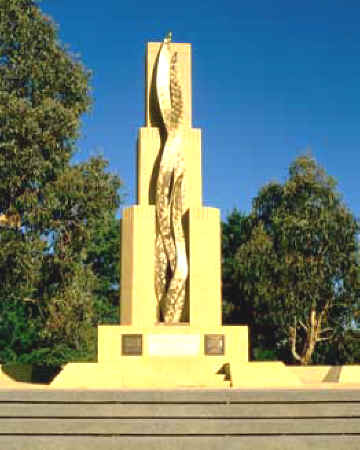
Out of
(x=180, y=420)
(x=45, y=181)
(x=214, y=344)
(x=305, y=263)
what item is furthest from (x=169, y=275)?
(x=305, y=263)

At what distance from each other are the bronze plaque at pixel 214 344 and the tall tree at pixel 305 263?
12309mm

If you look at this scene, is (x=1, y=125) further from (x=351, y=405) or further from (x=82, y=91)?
(x=351, y=405)

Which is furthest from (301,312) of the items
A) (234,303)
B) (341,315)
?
(234,303)

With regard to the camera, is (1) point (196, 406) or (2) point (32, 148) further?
(2) point (32, 148)

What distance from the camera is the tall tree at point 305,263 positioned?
1112 inches

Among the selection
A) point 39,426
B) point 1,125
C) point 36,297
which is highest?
point 1,125

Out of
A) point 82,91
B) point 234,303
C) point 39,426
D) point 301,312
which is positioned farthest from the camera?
point 234,303

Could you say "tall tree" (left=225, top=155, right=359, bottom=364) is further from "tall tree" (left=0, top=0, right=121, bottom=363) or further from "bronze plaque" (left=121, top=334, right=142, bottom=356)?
"bronze plaque" (left=121, top=334, right=142, bottom=356)

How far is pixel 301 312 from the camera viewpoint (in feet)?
92.7

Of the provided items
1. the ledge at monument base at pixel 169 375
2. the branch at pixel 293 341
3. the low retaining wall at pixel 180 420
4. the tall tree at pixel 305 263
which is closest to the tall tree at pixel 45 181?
the ledge at monument base at pixel 169 375

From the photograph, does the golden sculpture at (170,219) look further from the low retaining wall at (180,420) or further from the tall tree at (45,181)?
the low retaining wall at (180,420)

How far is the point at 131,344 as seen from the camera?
15.9m

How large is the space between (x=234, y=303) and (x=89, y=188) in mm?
15205

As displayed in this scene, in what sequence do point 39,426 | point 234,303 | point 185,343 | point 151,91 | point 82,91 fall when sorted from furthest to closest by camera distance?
point 234,303, point 82,91, point 151,91, point 185,343, point 39,426
